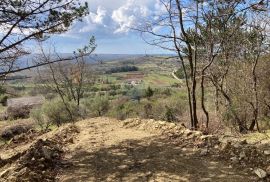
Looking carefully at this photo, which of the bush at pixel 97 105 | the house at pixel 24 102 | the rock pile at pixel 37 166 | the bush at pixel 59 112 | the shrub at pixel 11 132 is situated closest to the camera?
the rock pile at pixel 37 166

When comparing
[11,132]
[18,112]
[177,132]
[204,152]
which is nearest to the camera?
[204,152]

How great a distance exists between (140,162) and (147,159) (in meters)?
0.22

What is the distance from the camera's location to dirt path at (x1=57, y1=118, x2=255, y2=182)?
6.77 meters

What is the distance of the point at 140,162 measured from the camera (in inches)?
307

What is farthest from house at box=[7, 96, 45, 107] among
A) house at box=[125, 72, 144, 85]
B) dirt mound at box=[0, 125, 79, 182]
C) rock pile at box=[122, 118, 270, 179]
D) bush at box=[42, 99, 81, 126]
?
house at box=[125, 72, 144, 85]

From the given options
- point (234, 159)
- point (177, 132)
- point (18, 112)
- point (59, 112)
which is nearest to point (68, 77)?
point (59, 112)

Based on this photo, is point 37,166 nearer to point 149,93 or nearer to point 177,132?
point 177,132

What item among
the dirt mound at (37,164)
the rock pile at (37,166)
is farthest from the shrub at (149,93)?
the rock pile at (37,166)

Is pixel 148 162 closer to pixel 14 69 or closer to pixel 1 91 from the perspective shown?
pixel 14 69

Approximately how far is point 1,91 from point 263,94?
1189 centimetres

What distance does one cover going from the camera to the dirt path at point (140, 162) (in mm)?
6773

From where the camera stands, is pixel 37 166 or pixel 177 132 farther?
pixel 177 132

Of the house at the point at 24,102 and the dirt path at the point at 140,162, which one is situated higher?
the dirt path at the point at 140,162

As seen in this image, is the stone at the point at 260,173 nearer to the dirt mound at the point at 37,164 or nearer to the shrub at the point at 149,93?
the dirt mound at the point at 37,164
